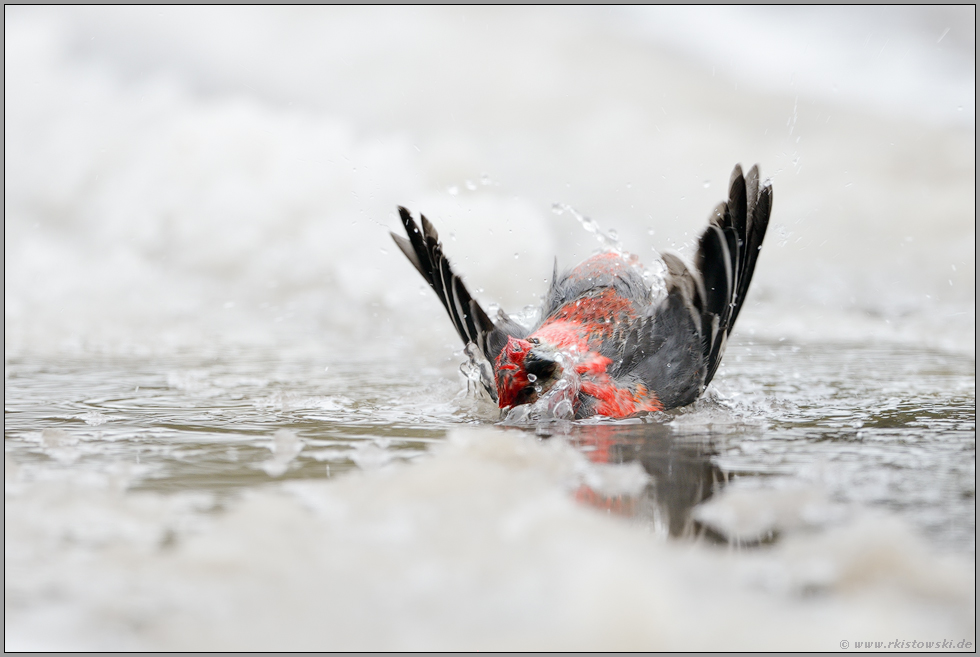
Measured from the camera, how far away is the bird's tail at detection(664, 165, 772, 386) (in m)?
3.97

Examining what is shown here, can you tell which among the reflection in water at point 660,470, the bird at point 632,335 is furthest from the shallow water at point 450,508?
the bird at point 632,335

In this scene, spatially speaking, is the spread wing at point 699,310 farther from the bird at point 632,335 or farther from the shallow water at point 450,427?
the shallow water at point 450,427

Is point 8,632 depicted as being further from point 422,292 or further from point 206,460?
point 422,292

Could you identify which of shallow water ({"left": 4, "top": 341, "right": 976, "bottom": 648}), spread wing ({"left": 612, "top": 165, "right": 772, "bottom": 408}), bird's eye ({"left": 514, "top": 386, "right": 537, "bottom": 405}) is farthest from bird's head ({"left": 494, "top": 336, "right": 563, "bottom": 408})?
spread wing ({"left": 612, "top": 165, "right": 772, "bottom": 408})

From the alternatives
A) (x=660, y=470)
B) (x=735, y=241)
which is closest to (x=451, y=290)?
(x=735, y=241)

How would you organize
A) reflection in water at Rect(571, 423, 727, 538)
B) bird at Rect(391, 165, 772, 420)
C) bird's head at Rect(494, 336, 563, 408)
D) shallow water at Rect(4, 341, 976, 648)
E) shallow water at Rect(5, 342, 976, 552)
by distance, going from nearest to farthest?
shallow water at Rect(4, 341, 976, 648)
reflection in water at Rect(571, 423, 727, 538)
shallow water at Rect(5, 342, 976, 552)
bird's head at Rect(494, 336, 563, 408)
bird at Rect(391, 165, 772, 420)

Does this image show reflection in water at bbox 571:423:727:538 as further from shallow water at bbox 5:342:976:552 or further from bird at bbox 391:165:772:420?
bird at bbox 391:165:772:420

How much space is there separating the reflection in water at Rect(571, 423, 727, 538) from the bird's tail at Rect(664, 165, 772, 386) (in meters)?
0.65

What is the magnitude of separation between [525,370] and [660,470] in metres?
0.91

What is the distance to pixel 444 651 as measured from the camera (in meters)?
1.71

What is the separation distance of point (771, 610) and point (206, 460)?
207 centimetres

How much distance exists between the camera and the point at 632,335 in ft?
13.7

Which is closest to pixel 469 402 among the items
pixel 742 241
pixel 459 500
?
pixel 742 241

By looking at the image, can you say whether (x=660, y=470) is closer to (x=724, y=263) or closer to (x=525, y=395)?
(x=525, y=395)
